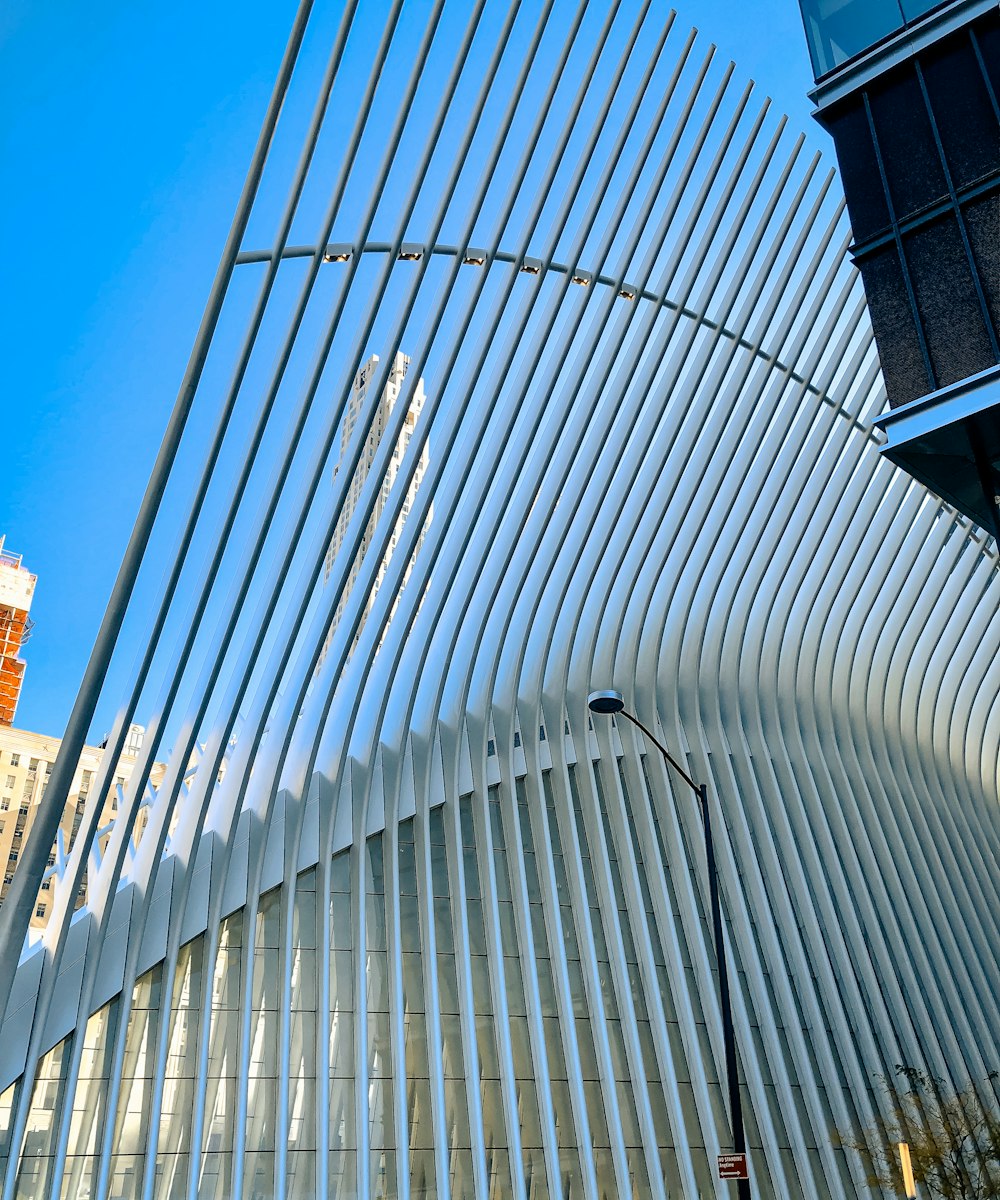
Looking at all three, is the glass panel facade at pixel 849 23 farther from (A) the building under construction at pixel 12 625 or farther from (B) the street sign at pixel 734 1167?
(A) the building under construction at pixel 12 625

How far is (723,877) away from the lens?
883 inches

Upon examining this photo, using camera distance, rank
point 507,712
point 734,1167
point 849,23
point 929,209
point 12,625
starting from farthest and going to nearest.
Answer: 1. point 12,625
2. point 507,712
3. point 849,23
4. point 929,209
5. point 734,1167

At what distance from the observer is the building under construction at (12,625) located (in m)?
71.6

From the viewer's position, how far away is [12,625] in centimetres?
7381

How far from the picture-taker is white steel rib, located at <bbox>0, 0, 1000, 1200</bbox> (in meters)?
14.9

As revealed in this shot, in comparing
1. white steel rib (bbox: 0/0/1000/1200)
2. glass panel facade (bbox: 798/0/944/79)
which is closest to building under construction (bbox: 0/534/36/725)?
white steel rib (bbox: 0/0/1000/1200)

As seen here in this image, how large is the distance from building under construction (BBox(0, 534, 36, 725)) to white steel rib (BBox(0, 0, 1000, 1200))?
5765 cm

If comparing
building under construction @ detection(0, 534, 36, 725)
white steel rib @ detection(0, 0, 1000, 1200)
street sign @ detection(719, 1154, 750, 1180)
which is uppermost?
building under construction @ detection(0, 534, 36, 725)

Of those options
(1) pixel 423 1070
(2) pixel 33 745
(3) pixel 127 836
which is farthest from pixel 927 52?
(2) pixel 33 745

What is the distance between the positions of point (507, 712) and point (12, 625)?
202 feet

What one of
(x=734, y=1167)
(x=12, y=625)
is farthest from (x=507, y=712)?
(x=12, y=625)

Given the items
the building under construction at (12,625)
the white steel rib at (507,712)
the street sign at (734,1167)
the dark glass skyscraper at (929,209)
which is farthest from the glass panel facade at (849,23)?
the building under construction at (12,625)

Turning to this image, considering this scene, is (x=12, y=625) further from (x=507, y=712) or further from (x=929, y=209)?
(x=929, y=209)

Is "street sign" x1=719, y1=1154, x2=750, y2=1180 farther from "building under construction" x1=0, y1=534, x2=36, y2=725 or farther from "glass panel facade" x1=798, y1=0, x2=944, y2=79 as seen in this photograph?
"building under construction" x1=0, y1=534, x2=36, y2=725
